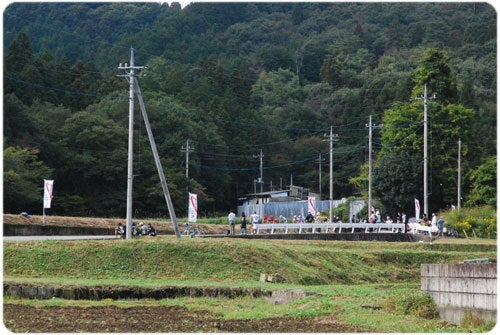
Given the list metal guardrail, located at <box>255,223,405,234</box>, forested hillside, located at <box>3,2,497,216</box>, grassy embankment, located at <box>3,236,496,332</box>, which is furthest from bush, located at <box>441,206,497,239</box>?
grassy embankment, located at <box>3,236,496,332</box>

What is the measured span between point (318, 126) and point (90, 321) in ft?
274

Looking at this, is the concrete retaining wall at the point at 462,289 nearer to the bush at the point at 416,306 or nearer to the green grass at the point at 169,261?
the bush at the point at 416,306

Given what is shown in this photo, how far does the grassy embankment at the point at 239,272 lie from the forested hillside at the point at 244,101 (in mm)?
10932

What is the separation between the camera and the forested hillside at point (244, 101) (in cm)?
6481

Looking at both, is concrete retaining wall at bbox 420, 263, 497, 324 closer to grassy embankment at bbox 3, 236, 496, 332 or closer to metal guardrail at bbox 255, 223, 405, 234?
grassy embankment at bbox 3, 236, 496, 332

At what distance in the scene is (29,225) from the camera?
4044cm

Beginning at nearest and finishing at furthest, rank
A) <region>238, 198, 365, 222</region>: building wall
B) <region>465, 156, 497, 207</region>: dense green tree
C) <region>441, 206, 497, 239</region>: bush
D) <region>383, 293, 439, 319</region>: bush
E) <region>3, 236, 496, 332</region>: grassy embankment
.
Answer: <region>383, 293, 439, 319</region>: bush
<region>3, 236, 496, 332</region>: grassy embankment
<region>441, 206, 497, 239</region>: bush
<region>465, 156, 497, 207</region>: dense green tree
<region>238, 198, 365, 222</region>: building wall

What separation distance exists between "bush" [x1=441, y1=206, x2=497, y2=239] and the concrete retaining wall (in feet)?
98.3

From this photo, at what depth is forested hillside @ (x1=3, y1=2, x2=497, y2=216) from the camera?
2552 inches

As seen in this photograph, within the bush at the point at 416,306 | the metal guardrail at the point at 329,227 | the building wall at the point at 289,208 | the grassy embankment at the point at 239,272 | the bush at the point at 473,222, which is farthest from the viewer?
the building wall at the point at 289,208

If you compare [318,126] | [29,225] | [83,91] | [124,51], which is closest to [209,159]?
[83,91]

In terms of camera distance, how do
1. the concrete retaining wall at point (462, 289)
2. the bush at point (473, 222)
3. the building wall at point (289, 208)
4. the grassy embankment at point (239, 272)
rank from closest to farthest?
the concrete retaining wall at point (462, 289) < the grassy embankment at point (239, 272) < the bush at point (473, 222) < the building wall at point (289, 208)

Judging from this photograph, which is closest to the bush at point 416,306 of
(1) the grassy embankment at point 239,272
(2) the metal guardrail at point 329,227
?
(1) the grassy embankment at point 239,272

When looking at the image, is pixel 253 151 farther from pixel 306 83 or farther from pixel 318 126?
pixel 306 83
